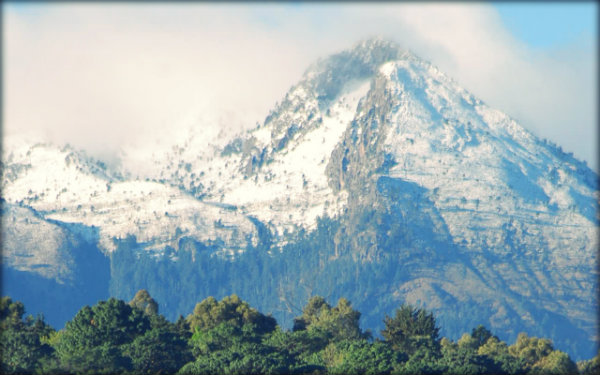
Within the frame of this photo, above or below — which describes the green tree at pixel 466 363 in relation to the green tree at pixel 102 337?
below

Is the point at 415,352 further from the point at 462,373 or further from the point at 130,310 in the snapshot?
the point at 130,310

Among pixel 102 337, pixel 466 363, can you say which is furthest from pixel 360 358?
pixel 102 337

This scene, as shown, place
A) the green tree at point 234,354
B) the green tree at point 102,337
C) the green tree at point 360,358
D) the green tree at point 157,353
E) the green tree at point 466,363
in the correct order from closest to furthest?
the green tree at point 234,354 → the green tree at point 102,337 → the green tree at point 360,358 → the green tree at point 466,363 → the green tree at point 157,353

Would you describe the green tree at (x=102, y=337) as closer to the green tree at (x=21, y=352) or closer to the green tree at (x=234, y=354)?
the green tree at (x=21, y=352)

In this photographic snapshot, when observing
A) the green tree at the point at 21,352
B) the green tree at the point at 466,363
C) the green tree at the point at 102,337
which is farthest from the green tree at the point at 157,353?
the green tree at the point at 466,363

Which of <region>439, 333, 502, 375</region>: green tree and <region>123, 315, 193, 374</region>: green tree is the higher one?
<region>123, 315, 193, 374</region>: green tree

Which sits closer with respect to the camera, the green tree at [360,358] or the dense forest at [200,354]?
the dense forest at [200,354]

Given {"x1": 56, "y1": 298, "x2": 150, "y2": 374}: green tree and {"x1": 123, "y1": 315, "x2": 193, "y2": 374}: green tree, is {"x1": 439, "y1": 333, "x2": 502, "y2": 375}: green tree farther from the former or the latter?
{"x1": 56, "y1": 298, "x2": 150, "y2": 374}: green tree

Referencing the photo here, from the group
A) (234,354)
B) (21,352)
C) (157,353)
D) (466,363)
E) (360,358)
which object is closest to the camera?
(21,352)

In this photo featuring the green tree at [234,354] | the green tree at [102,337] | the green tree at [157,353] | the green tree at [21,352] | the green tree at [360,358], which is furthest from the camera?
the green tree at [157,353]

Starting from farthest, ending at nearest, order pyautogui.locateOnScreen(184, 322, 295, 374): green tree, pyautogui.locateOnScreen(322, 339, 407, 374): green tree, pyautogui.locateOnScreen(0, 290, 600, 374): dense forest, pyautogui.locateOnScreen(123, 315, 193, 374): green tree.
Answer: pyautogui.locateOnScreen(123, 315, 193, 374): green tree
pyautogui.locateOnScreen(322, 339, 407, 374): green tree
pyautogui.locateOnScreen(0, 290, 600, 374): dense forest
pyautogui.locateOnScreen(184, 322, 295, 374): green tree

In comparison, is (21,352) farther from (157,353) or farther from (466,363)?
(466,363)

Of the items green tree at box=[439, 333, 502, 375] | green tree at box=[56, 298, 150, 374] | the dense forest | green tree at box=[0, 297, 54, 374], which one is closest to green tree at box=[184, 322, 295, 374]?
the dense forest

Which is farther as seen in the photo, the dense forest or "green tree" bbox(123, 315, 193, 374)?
"green tree" bbox(123, 315, 193, 374)
